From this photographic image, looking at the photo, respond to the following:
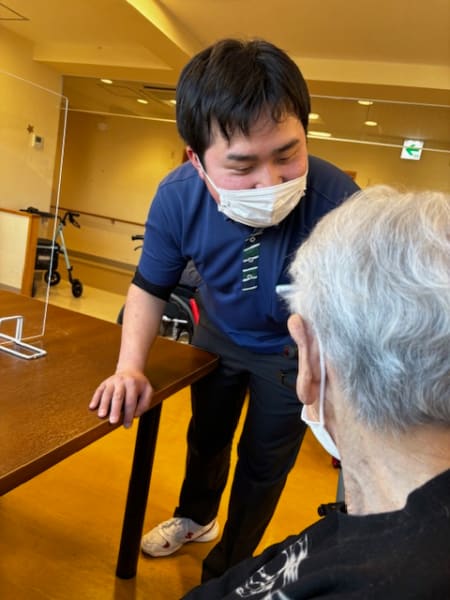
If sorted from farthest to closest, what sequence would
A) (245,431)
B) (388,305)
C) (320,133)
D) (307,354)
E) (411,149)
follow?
1. (320,133)
2. (411,149)
3. (245,431)
4. (307,354)
5. (388,305)

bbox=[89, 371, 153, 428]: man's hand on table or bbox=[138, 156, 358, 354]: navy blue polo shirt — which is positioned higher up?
bbox=[138, 156, 358, 354]: navy blue polo shirt

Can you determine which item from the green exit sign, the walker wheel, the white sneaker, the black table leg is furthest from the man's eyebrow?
the walker wheel

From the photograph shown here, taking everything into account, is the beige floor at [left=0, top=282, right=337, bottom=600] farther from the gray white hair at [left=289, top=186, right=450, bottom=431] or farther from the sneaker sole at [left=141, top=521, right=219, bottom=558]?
the gray white hair at [left=289, top=186, right=450, bottom=431]

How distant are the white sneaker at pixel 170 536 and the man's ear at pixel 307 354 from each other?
119 centimetres

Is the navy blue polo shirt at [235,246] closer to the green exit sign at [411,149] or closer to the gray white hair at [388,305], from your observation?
the gray white hair at [388,305]

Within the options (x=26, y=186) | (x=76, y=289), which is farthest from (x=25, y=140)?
(x=76, y=289)

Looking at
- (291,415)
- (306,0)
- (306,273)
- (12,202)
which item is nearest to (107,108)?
(306,0)

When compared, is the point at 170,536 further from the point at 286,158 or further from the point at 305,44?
the point at 305,44

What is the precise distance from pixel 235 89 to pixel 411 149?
13.3ft

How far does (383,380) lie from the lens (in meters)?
0.50

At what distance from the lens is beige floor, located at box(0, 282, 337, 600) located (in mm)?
1400

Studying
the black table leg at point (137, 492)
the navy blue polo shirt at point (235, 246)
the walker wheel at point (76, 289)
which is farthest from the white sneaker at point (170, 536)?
the walker wheel at point (76, 289)

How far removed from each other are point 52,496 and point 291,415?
1.05 metres

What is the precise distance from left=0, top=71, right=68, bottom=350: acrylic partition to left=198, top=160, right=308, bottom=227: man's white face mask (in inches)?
21.8
